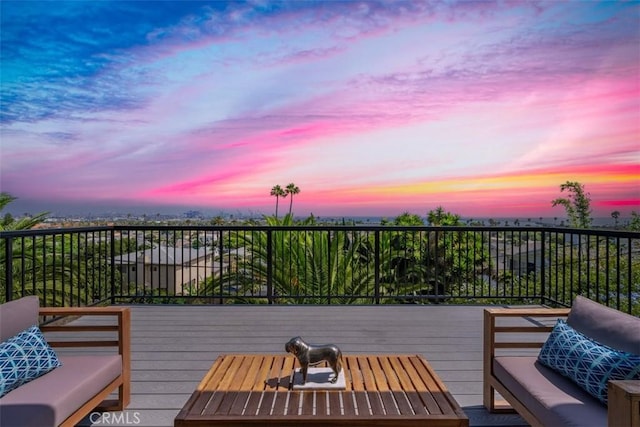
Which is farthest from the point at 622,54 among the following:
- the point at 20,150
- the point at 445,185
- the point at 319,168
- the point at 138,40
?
the point at 20,150

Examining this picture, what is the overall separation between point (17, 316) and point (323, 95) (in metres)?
6.54

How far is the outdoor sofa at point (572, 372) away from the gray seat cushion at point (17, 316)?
2517 mm

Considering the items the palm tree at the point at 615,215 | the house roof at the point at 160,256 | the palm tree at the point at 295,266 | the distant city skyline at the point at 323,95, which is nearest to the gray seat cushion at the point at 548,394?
the palm tree at the point at 295,266

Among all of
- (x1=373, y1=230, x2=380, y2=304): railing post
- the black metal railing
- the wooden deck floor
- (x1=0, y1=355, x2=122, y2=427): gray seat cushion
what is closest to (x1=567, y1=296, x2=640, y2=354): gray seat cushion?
the wooden deck floor

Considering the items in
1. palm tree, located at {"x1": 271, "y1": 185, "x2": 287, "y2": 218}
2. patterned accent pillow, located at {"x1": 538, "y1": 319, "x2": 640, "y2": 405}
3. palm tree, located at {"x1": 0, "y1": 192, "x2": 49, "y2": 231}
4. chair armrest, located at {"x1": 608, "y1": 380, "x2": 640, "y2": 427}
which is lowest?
patterned accent pillow, located at {"x1": 538, "y1": 319, "x2": 640, "y2": 405}

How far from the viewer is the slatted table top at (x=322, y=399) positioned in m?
1.46

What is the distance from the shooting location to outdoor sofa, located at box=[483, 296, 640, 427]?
1.57 metres

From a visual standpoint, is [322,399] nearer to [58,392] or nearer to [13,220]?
[58,392]

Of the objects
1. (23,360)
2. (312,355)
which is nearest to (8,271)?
(23,360)

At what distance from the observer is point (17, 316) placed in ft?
6.75

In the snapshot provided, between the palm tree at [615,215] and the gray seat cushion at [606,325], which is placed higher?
the palm tree at [615,215]

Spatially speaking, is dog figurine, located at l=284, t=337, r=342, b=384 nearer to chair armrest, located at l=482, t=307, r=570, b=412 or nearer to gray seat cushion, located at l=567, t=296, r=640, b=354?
chair armrest, located at l=482, t=307, r=570, b=412

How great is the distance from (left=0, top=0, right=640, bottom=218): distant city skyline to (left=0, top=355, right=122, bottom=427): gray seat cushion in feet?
13.7

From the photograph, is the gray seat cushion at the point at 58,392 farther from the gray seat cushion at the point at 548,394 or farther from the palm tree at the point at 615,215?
the palm tree at the point at 615,215
